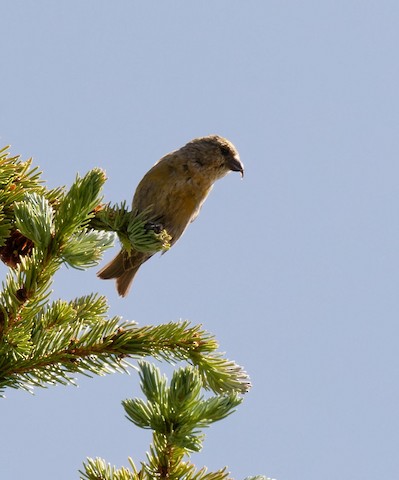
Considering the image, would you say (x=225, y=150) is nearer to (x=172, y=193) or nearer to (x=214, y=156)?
(x=214, y=156)

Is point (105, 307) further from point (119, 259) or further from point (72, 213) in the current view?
point (119, 259)

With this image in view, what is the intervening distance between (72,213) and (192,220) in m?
3.76

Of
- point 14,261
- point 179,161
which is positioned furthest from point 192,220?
point 14,261

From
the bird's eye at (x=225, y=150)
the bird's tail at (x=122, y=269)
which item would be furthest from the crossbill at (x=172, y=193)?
the bird's eye at (x=225, y=150)

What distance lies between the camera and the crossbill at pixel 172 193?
5.08 m

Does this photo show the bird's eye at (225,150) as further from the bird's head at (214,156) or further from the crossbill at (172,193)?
the crossbill at (172,193)

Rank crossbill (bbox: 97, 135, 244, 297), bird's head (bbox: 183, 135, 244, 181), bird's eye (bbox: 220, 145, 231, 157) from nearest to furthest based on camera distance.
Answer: crossbill (bbox: 97, 135, 244, 297), bird's head (bbox: 183, 135, 244, 181), bird's eye (bbox: 220, 145, 231, 157)

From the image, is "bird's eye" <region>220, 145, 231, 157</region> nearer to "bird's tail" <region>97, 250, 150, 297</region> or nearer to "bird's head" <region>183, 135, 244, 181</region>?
→ "bird's head" <region>183, 135, 244, 181</region>

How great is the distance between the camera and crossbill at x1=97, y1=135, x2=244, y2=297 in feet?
16.7

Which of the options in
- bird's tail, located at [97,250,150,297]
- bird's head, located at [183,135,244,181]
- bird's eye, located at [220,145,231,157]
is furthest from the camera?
bird's eye, located at [220,145,231,157]

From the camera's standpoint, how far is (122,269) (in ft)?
17.3

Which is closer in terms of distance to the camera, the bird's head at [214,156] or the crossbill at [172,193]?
Answer: the crossbill at [172,193]

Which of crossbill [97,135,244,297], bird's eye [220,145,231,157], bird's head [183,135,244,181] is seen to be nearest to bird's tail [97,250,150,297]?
crossbill [97,135,244,297]

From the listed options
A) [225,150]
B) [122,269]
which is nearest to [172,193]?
[122,269]
